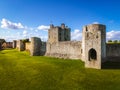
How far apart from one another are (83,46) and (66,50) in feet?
24.8

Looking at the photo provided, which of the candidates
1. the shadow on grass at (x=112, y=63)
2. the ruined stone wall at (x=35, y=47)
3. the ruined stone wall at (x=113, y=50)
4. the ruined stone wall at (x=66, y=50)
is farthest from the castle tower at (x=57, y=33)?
the shadow on grass at (x=112, y=63)

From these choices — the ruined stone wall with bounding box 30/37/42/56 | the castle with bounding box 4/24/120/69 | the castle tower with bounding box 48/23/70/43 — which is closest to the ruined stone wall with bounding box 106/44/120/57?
the castle with bounding box 4/24/120/69

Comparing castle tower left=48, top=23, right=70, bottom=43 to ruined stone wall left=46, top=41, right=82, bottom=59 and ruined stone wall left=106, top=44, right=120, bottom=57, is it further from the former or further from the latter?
ruined stone wall left=106, top=44, right=120, bottom=57

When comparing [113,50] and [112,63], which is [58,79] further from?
[113,50]

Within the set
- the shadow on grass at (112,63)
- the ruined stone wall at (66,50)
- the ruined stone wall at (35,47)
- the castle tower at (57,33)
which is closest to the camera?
the shadow on grass at (112,63)

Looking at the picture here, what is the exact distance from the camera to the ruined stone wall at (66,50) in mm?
42297

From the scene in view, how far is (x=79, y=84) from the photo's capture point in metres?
23.0

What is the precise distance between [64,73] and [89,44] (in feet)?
26.5

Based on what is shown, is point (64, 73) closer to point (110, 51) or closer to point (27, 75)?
point (27, 75)

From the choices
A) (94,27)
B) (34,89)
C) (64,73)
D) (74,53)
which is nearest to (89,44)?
(94,27)

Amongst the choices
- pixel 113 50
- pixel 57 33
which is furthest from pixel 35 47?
pixel 113 50

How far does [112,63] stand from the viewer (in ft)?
112

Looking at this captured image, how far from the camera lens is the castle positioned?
31516 mm

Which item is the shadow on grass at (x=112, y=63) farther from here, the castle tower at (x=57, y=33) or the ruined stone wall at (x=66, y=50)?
the castle tower at (x=57, y=33)
